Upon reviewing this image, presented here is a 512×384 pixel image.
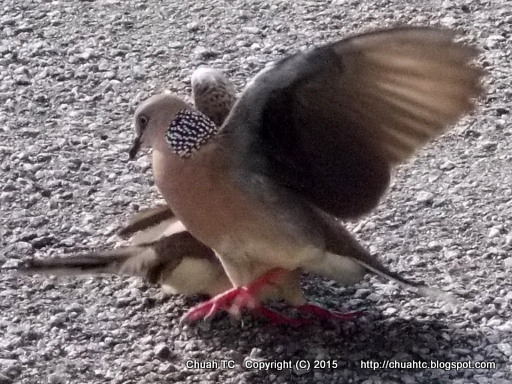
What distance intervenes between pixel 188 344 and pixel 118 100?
1.55 metres

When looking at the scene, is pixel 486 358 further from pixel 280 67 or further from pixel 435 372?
pixel 280 67

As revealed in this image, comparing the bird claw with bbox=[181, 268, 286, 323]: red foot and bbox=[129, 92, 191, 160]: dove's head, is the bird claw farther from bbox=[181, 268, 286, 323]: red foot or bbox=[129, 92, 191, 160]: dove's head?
bbox=[129, 92, 191, 160]: dove's head

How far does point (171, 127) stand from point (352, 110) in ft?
1.72

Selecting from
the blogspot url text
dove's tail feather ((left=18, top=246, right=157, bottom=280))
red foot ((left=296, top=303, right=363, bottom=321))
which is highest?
dove's tail feather ((left=18, top=246, right=157, bottom=280))

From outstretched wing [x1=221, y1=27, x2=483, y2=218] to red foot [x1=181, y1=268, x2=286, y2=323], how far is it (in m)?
0.29

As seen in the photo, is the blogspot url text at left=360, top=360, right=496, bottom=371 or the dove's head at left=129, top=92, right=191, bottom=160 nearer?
the blogspot url text at left=360, top=360, right=496, bottom=371

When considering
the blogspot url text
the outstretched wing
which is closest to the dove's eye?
the outstretched wing

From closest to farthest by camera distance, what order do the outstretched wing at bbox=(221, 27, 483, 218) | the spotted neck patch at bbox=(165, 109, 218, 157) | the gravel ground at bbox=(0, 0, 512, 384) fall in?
the outstretched wing at bbox=(221, 27, 483, 218), the spotted neck patch at bbox=(165, 109, 218, 157), the gravel ground at bbox=(0, 0, 512, 384)

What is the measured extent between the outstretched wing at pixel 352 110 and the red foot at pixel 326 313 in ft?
1.06

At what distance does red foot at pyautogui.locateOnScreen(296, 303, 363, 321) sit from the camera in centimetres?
285

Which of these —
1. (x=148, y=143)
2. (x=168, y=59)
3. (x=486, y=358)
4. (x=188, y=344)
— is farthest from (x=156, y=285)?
(x=168, y=59)

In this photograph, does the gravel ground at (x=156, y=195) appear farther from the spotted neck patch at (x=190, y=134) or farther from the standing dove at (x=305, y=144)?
the spotted neck patch at (x=190, y=134)

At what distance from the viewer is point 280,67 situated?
2508mm

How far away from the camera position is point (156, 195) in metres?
3.53
